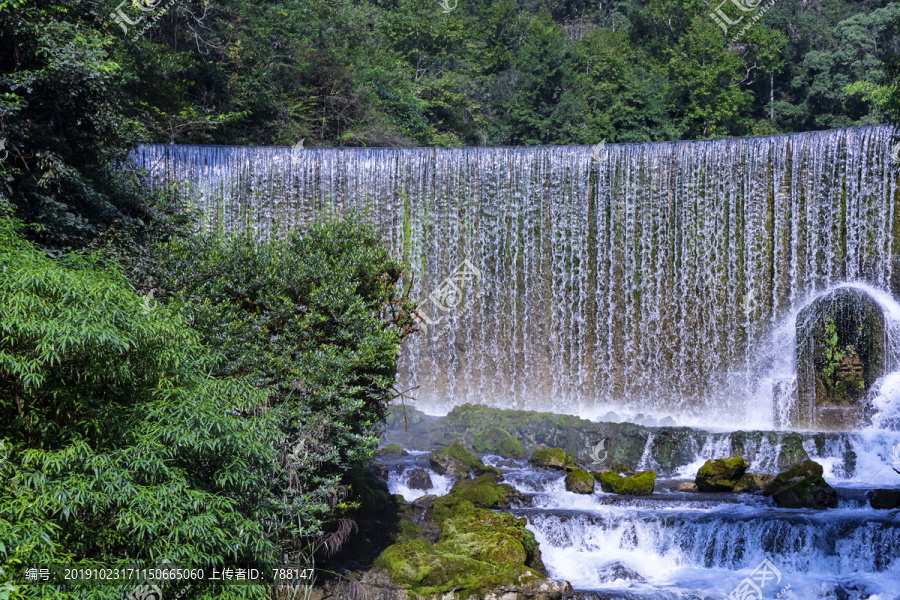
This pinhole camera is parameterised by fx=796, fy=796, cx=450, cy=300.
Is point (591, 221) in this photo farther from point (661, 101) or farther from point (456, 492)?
point (661, 101)

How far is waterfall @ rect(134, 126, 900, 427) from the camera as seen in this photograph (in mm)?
17266

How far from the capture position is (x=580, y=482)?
523 inches

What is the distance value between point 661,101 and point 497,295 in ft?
43.2

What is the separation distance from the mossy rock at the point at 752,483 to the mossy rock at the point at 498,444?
435 centimetres

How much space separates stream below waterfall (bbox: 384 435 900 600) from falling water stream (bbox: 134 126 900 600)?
96.5 inches

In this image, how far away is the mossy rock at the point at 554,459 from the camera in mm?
14664

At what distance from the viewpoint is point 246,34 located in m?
22.9

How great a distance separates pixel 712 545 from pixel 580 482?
2756 millimetres

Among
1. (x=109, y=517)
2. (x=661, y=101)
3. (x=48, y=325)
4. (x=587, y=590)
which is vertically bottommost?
(x=587, y=590)

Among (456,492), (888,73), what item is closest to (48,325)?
(456,492)
